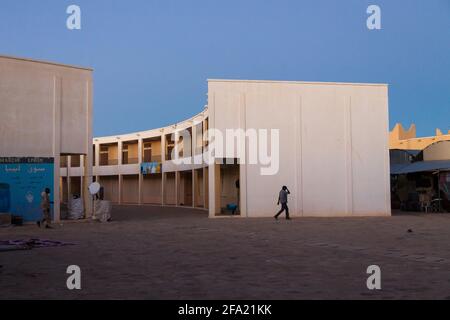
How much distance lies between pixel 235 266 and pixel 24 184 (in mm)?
15549

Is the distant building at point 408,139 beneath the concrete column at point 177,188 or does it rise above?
above

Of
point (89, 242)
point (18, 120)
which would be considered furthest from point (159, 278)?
point (18, 120)

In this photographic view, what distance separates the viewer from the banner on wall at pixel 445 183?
2995 cm

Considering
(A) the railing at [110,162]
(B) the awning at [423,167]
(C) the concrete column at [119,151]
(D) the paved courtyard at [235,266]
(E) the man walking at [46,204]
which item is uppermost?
(C) the concrete column at [119,151]

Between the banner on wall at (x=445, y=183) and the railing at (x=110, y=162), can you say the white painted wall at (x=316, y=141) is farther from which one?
the railing at (x=110, y=162)

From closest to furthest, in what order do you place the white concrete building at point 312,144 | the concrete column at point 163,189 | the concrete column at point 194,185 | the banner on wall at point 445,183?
the white concrete building at point 312,144
the banner on wall at point 445,183
the concrete column at point 194,185
the concrete column at point 163,189

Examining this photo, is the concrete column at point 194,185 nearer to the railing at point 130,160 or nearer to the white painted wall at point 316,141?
the white painted wall at point 316,141

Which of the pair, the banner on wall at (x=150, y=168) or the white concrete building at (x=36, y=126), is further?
the banner on wall at (x=150, y=168)

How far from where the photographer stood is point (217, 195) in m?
26.4

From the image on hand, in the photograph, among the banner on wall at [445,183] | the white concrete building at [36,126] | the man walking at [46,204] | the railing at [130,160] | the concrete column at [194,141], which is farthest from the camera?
the railing at [130,160]

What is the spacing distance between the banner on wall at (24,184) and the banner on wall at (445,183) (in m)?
22.4

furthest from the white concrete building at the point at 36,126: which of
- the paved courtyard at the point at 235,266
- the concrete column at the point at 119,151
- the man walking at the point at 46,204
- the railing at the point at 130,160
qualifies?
the railing at the point at 130,160

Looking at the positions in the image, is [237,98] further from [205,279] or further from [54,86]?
[205,279]
